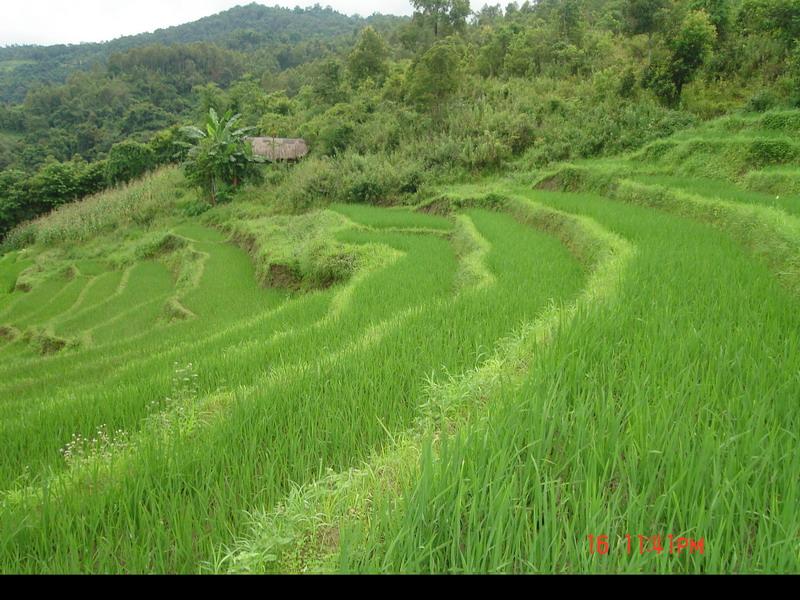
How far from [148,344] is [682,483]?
7.61 meters

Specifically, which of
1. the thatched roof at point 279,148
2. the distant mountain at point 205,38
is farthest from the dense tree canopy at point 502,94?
the distant mountain at point 205,38

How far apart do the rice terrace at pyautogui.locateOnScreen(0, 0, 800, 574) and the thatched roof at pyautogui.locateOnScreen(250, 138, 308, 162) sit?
3852 mm

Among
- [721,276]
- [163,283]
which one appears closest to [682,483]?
[721,276]

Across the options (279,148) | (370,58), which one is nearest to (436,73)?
(279,148)

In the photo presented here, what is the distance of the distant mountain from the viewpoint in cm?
8425

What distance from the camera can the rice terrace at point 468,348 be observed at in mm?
1336

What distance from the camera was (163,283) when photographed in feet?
45.0

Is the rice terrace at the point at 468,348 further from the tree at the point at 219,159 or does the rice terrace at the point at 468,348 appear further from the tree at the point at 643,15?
the tree at the point at 219,159

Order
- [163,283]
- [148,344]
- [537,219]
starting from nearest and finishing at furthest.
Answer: [148,344], [537,219], [163,283]

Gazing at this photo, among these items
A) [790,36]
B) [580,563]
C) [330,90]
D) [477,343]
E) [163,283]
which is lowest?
[163,283]

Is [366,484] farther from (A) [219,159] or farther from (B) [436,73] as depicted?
(A) [219,159]

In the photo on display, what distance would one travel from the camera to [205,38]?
106875mm

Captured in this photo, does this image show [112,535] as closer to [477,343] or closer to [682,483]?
[682,483]
